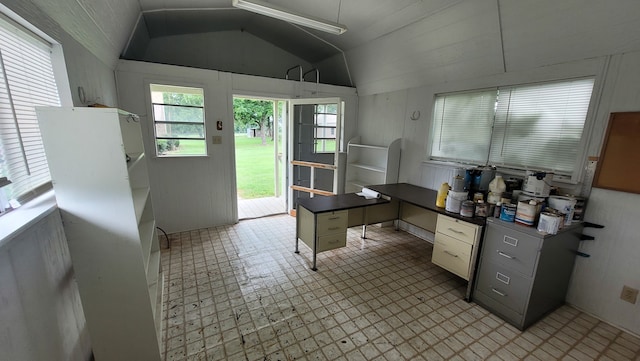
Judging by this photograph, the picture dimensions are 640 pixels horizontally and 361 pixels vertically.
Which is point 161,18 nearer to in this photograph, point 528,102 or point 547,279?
point 528,102

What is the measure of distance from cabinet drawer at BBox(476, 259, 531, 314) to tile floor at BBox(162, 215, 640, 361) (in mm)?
183

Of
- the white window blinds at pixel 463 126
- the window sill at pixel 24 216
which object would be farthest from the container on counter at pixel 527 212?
the window sill at pixel 24 216

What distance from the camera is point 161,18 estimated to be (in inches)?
122

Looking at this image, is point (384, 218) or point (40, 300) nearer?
point (40, 300)

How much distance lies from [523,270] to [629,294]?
2.94ft

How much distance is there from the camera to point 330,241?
9.14 ft

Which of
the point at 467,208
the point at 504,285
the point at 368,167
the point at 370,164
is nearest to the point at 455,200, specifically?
the point at 467,208

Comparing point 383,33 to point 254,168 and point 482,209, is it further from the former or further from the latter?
point 254,168

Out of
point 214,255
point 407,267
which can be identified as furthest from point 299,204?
point 407,267

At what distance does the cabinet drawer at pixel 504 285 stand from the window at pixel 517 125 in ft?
3.63

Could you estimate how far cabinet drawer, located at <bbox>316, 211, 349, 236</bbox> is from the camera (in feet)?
8.79

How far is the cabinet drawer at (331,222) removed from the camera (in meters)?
2.68

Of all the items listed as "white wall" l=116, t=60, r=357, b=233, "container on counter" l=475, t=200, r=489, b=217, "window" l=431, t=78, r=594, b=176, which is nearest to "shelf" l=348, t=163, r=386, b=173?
"window" l=431, t=78, r=594, b=176

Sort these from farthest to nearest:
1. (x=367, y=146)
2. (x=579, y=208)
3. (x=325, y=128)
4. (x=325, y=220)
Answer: (x=325, y=128) → (x=367, y=146) → (x=325, y=220) → (x=579, y=208)
